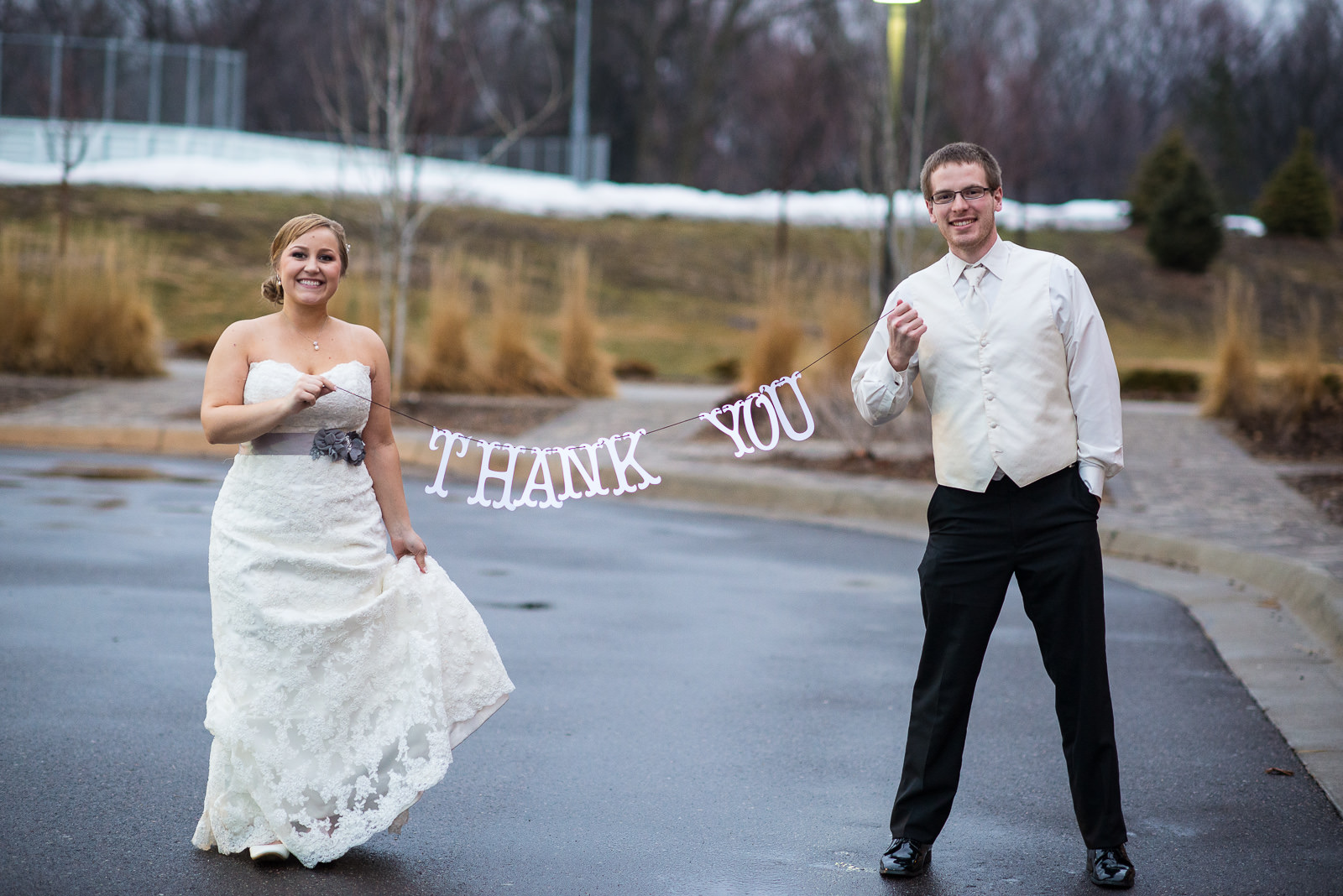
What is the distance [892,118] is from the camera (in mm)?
14883

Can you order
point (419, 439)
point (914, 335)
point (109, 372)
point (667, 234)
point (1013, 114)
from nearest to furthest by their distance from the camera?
point (914, 335) → point (419, 439) → point (109, 372) → point (1013, 114) → point (667, 234)

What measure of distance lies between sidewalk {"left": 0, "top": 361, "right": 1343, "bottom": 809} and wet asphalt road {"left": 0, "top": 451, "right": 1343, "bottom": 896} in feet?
0.87

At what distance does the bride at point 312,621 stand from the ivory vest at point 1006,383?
1514 mm

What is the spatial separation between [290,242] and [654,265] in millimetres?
34138

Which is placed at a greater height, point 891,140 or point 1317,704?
point 891,140

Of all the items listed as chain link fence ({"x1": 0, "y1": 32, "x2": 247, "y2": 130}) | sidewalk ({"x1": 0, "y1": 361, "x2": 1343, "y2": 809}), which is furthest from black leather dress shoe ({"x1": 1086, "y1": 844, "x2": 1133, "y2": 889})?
chain link fence ({"x1": 0, "y1": 32, "x2": 247, "y2": 130})

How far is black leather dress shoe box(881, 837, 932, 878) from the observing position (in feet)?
13.3

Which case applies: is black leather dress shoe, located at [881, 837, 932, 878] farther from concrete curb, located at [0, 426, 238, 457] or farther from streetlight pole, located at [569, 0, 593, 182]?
streetlight pole, located at [569, 0, 593, 182]

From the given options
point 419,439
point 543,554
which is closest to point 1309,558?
point 543,554

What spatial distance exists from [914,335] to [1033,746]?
224 cm

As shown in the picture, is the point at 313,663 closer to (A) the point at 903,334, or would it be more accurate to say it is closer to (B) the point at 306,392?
(B) the point at 306,392

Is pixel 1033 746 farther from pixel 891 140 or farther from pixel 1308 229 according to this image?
pixel 1308 229

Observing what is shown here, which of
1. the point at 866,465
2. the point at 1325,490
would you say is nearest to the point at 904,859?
the point at 1325,490

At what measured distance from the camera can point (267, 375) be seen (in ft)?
13.4
